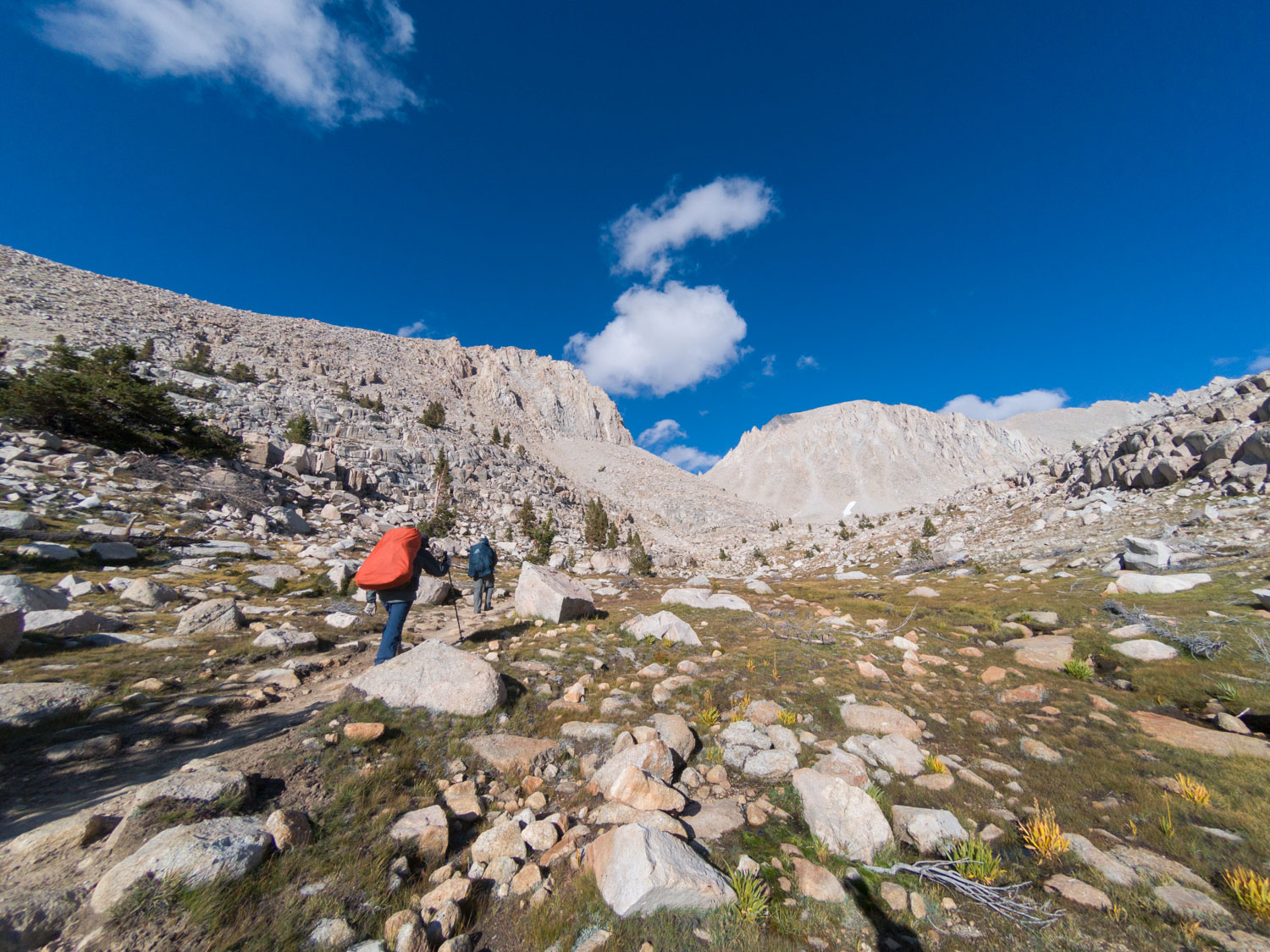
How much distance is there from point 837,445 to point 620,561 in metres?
141

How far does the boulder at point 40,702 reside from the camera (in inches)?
188

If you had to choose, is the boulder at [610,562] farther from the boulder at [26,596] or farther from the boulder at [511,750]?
the boulder at [511,750]

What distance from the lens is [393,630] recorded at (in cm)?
755

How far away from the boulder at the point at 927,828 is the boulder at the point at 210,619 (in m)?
11.6

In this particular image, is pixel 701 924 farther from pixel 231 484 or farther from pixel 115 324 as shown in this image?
pixel 115 324

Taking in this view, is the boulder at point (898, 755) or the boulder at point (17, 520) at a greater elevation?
the boulder at point (17, 520)

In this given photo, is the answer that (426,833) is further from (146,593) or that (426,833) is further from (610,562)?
(610,562)

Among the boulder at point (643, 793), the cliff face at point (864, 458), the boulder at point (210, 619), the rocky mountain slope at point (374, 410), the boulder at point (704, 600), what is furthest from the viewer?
the cliff face at point (864, 458)

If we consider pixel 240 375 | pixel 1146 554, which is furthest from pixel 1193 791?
pixel 240 375

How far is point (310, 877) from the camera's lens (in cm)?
318

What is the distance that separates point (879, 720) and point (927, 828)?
208cm

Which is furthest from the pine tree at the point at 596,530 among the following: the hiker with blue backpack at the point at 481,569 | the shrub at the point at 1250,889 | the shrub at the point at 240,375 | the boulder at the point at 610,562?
the shrub at the point at 240,375

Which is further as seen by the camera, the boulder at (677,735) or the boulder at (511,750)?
the boulder at (677,735)

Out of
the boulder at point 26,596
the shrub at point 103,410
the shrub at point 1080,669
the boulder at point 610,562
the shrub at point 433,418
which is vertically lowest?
the boulder at point 610,562
